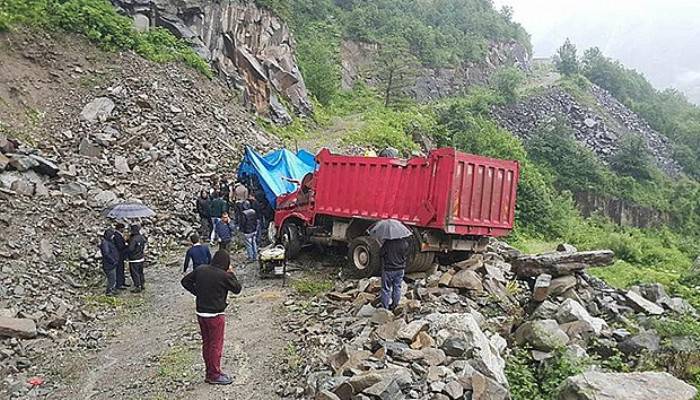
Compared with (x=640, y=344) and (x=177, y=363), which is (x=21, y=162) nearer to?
(x=177, y=363)

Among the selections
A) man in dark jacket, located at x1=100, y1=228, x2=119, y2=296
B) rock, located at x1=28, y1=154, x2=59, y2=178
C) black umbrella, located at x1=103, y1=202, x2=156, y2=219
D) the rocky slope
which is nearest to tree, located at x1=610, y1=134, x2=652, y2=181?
the rocky slope

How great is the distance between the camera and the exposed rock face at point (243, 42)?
76.7 feet

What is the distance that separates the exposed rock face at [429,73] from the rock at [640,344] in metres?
40.7

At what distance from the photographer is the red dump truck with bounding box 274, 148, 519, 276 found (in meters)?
9.53

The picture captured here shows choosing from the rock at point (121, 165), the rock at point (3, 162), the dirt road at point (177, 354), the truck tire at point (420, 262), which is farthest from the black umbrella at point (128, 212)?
the truck tire at point (420, 262)

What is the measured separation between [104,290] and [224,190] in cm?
471

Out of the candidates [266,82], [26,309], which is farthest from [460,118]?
[26,309]

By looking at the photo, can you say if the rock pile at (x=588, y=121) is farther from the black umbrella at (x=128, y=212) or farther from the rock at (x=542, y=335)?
the rock at (x=542, y=335)

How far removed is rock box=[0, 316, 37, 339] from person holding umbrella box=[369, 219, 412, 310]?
4.82 meters

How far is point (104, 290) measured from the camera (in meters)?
10.4

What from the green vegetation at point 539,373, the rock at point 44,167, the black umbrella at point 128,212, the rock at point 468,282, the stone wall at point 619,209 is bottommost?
the stone wall at point 619,209

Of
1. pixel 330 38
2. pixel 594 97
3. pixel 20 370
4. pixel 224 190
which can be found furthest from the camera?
pixel 594 97

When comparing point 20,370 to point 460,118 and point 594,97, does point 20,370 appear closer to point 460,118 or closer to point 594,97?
point 460,118

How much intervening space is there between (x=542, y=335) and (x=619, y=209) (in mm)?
39880
